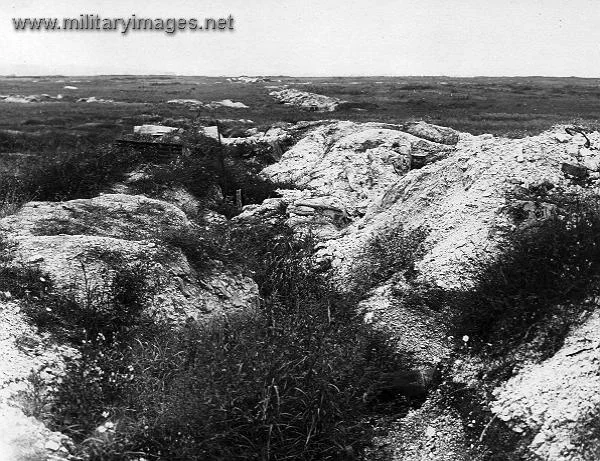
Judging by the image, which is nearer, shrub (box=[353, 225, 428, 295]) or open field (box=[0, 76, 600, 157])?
shrub (box=[353, 225, 428, 295])

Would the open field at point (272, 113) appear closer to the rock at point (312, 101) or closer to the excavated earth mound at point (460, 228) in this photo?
the rock at point (312, 101)

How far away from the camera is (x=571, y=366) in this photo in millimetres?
6574

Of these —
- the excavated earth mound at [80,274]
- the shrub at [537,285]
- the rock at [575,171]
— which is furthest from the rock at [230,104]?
the shrub at [537,285]

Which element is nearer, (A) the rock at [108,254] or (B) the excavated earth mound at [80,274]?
(B) the excavated earth mound at [80,274]

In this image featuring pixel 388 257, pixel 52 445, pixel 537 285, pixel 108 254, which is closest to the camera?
pixel 52 445

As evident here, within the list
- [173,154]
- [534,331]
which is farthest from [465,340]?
[173,154]

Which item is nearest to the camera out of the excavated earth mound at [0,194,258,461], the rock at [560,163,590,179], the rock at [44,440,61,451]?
the rock at [44,440,61,451]

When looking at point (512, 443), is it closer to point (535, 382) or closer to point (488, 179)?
point (535, 382)

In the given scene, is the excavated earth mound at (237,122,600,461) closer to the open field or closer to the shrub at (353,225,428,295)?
the shrub at (353,225,428,295)

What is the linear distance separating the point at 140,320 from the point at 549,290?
5354 mm

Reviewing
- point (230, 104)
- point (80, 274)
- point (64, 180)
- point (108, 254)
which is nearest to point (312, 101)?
point (230, 104)

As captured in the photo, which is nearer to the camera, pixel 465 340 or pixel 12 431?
pixel 12 431

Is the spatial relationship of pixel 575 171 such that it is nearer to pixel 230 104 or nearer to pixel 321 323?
A: pixel 321 323

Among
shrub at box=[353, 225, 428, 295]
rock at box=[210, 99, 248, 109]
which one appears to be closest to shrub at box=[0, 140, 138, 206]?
shrub at box=[353, 225, 428, 295]
